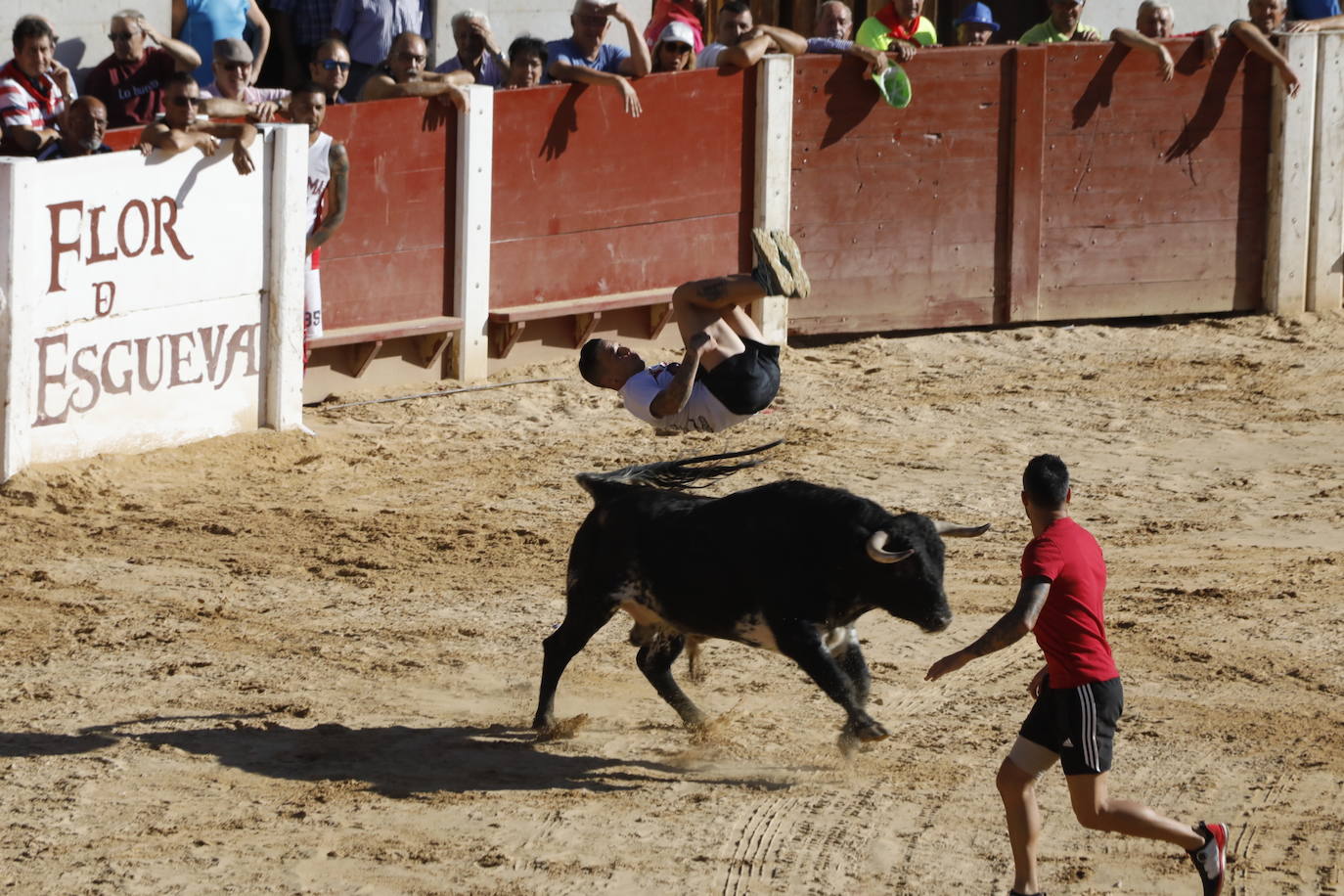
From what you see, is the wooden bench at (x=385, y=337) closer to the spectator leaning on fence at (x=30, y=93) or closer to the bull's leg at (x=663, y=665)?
the spectator leaning on fence at (x=30, y=93)

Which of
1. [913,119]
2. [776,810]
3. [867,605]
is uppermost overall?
[913,119]

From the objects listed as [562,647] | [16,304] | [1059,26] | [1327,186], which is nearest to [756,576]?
[562,647]

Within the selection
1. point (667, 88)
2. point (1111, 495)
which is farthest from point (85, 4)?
point (1111, 495)

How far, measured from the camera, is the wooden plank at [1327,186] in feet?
44.7

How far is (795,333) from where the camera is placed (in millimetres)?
12805

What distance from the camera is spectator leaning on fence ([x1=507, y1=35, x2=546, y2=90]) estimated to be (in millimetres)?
11141

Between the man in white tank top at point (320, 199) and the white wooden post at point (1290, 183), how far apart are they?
264 inches

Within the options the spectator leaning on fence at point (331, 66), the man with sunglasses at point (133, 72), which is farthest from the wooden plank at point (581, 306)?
the man with sunglasses at point (133, 72)

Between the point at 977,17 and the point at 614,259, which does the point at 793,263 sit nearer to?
the point at 614,259

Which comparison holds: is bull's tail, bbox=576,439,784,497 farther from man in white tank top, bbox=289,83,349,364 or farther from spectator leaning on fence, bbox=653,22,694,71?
spectator leaning on fence, bbox=653,22,694,71

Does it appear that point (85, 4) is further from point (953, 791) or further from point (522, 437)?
point (953, 791)

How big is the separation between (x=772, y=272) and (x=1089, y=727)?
7.16 feet

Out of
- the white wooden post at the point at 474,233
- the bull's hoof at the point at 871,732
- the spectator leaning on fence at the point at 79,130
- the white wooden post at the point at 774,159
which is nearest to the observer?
the bull's hoof at the point at 871,732

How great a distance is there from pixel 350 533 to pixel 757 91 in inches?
190
